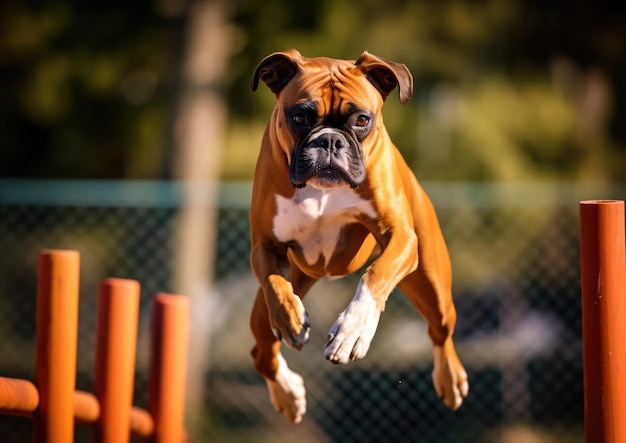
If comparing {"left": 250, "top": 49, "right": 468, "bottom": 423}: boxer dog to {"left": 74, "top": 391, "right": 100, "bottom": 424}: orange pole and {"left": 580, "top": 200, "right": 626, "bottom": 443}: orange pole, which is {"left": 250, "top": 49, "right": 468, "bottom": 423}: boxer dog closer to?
{"left": 580, "top": 200, "right": 626, "bottom": 443}: orange pole

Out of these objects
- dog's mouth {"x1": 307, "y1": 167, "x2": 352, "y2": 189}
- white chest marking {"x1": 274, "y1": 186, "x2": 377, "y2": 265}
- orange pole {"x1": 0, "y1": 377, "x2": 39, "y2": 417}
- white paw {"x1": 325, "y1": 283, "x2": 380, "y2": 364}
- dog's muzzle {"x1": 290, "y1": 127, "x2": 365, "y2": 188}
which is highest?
dog's muzzle {"x1": 290, "y1": 127, "x2": 365, "y2": 188}

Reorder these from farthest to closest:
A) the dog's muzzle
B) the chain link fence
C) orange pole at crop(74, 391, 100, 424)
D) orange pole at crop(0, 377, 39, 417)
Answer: the chain link fence
orange pole at crop(74, 391, 100, 424)
orange pole at crop(0, 377, 39, 417)
the dog's muzzle

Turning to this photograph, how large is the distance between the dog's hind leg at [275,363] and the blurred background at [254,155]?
156 inches

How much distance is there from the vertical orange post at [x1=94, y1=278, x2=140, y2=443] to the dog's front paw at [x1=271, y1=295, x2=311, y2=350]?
116 centimetres

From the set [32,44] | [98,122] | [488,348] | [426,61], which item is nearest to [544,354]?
[488,348]

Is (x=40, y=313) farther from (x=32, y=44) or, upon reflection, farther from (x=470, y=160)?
(x=32, y=44)

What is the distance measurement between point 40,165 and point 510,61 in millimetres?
5282

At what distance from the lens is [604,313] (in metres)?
→ 2.63

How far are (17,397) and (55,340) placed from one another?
0.66 ft

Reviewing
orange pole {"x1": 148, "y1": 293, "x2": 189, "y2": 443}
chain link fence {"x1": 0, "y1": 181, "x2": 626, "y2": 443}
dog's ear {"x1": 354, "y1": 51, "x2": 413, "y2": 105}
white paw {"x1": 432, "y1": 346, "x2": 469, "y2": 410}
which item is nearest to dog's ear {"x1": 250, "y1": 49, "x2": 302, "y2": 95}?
dog's ear {"x1": 354, "y1": 51, "x2": 413, "y2": 105}

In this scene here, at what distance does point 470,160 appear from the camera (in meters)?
9.65

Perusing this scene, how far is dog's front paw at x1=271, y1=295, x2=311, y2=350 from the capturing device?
2.18 meters

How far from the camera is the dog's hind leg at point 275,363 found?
266 centimetres

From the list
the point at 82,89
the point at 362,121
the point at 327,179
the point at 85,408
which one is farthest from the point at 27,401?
the point at 82,89
